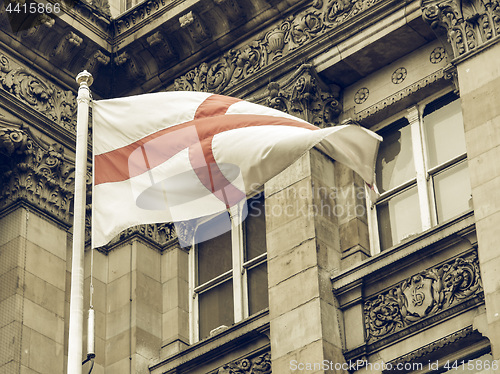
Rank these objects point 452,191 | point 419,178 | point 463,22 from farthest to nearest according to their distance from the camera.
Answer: point 419,178, point 463,22, point 452,191

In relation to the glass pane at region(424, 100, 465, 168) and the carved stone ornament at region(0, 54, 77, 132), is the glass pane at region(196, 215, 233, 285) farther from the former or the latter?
the glass pane at region(424, 100, 465, 168)

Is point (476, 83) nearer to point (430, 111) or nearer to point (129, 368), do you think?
point (430, 111)

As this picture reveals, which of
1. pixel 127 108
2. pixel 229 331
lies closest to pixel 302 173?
pixel 229 331

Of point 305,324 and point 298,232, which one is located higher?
point 298,232

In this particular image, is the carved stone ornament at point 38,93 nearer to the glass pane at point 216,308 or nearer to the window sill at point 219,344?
the glass pane at point 216,308

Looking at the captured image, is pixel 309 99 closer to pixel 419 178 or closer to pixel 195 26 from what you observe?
pixel 419 178

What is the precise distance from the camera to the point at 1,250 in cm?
2827

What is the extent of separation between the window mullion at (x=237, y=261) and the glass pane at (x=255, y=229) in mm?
139

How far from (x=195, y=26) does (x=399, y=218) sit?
616cm

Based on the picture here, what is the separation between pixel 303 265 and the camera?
2569 cm

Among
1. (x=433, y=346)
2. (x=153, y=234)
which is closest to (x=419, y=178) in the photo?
(x=433, y=346)

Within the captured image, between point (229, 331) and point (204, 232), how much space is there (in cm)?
325

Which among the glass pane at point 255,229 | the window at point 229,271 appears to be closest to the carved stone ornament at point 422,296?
the window at point 229,271

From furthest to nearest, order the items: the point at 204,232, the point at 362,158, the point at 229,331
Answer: the point at 204,232 → the point at 229,331 → the point at 362,158
